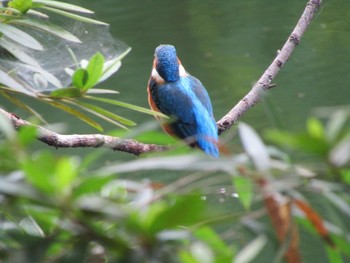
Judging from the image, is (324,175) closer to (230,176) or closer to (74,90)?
(230,176)

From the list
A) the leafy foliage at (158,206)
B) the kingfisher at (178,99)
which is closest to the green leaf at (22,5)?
the leafy foliage at (158,206)

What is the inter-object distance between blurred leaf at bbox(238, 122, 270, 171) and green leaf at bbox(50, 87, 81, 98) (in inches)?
19.9

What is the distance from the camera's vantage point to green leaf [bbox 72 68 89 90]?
925mm

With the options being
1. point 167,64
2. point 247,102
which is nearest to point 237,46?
point 167,64

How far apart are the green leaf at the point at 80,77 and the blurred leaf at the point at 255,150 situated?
487mm

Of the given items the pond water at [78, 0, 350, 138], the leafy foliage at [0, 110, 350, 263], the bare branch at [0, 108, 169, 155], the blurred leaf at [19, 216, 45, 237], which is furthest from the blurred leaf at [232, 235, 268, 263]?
the pond water at [78, 0, 350, 138]

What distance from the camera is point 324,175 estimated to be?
427 millimetres

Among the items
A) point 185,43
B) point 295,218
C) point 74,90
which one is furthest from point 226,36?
point 295,218

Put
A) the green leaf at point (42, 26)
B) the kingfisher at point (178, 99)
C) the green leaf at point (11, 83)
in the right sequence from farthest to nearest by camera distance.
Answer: the kingfisher at point (178, 99) → the green leaf at point (42, 26) → the green leaf at point (11, 83)

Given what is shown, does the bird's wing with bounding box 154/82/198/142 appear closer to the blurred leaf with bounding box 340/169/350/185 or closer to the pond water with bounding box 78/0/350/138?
the blurred leaf with bounding box 340/169/350/185

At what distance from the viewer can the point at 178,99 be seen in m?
2.26

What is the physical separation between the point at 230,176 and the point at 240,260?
0.17ft

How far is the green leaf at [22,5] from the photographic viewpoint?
0.99m

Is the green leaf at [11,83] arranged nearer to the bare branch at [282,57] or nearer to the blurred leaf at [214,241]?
the blurred leaf at [214,241]
